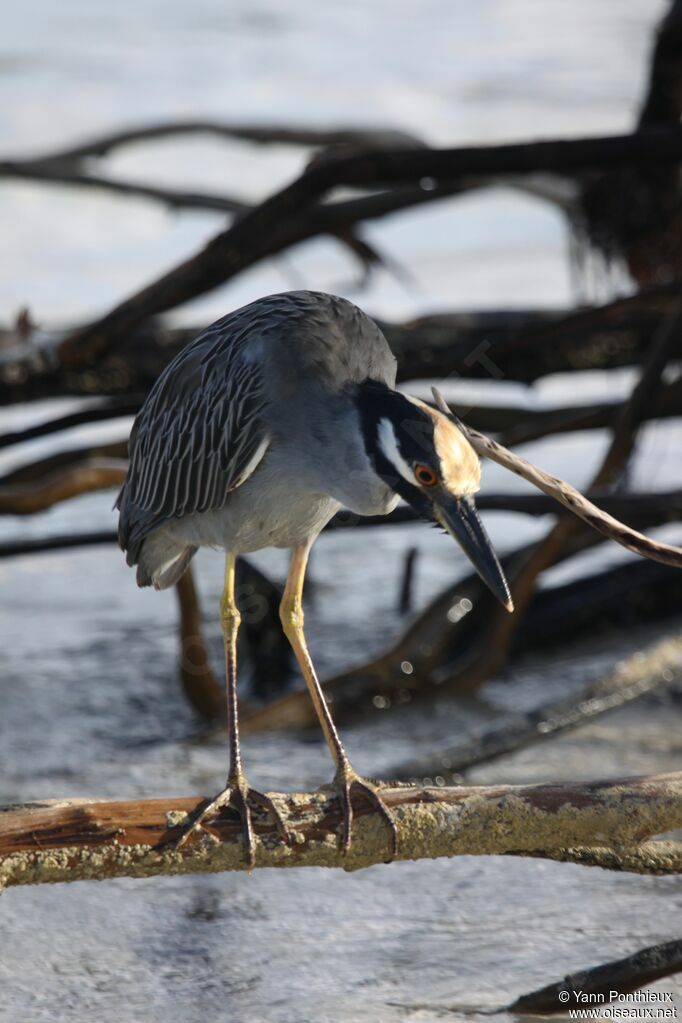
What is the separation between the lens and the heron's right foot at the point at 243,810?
3164 millimetres

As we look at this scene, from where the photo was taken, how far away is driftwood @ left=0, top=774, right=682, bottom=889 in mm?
3066

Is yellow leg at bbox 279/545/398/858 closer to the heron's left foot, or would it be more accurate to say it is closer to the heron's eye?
the heron's left foot

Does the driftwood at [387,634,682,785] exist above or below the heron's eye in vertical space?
below

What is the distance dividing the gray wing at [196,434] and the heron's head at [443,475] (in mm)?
610

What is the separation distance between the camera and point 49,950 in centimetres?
401

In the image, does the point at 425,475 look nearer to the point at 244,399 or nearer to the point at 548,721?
the point at 244,399

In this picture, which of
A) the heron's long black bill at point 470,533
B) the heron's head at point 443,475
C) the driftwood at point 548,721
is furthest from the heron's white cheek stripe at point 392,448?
the driftwood at point 548,721

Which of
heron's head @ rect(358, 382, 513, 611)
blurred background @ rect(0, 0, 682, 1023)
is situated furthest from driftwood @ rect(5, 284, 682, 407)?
heron's head @ rect(358, 382, 513, 611)

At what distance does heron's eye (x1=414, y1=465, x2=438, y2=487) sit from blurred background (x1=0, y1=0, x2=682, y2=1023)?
1.35 meters

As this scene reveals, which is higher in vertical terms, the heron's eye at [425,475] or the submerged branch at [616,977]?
the heron's eye at [425,475]

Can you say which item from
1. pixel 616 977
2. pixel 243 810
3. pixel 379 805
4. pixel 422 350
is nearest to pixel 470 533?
pixel 379 805

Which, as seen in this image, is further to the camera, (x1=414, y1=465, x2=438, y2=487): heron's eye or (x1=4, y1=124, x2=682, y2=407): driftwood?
(x1=4, y1=124, x2=682, y2=407): driftwood

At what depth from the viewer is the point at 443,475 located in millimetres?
2945

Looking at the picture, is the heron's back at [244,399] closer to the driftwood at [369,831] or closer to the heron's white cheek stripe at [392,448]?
the heron's white cheek stripe at [392,448]
